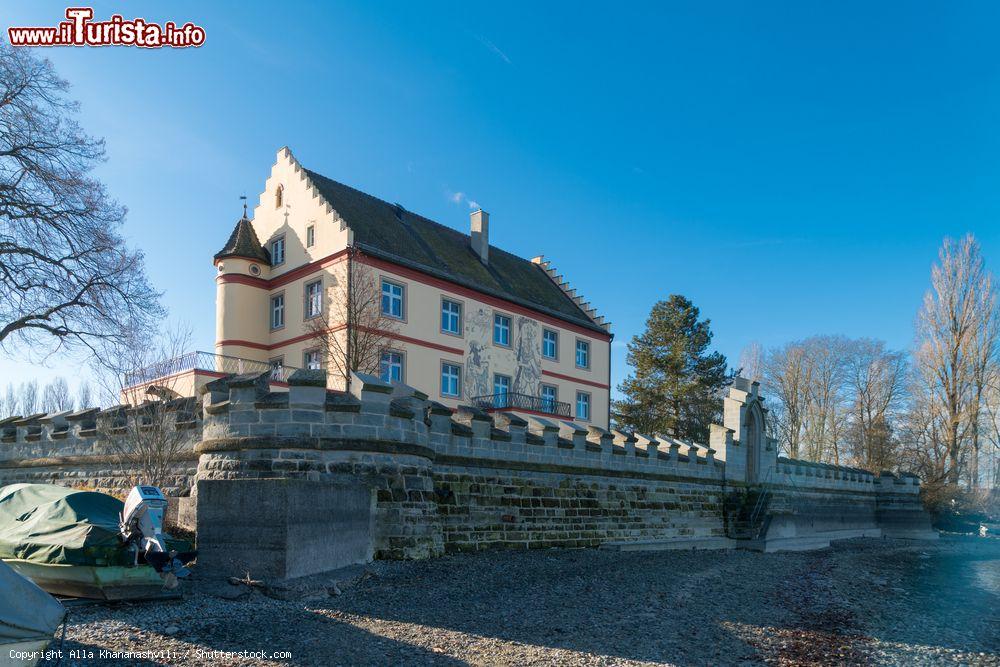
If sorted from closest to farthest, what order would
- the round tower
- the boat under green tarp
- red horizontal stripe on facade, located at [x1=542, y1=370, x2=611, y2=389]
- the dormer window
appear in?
the boat under green tarp
the round tower
the dormer window
red horizontal stripe on facade, located at [x1=542, y1=370, x2=611, y2=389]

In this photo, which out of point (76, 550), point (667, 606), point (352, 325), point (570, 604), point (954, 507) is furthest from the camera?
point (954, 507)

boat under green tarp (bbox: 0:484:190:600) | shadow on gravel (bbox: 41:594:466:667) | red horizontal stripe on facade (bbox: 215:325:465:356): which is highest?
red horizontal stripe on facade (bbox: 215:325:465:356)

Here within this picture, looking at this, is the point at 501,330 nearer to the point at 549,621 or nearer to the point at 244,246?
the point at 244,246

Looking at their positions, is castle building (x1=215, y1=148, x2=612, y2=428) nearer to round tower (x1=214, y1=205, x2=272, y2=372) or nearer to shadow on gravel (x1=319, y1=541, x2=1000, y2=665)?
round tower (x1=214, y1=205, x2=272, y2=372)

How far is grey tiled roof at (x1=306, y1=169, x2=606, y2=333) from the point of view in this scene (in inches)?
1166

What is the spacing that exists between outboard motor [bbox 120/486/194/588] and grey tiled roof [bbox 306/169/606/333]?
1994cm

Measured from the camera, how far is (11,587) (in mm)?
5277

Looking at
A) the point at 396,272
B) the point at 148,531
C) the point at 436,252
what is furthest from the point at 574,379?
the point at 148,531

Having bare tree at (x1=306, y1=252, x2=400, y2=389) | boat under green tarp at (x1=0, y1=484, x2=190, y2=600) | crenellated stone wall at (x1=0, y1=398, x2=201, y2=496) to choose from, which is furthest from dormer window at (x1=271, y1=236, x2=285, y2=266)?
boat under green tarp at (x1=0, y1=484, x2=190, y2=600)

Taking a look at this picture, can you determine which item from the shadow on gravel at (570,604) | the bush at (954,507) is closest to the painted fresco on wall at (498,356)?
the shadow on gravel at (570,604)

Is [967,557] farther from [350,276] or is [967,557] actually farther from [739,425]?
[350,276]

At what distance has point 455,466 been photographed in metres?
13.9

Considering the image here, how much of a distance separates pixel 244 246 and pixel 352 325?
876 centimetres

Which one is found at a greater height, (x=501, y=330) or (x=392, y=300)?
(x=392, y=300)
